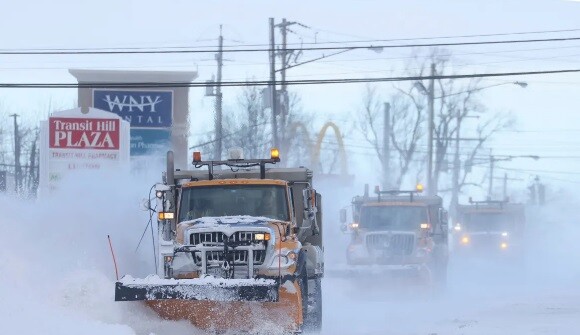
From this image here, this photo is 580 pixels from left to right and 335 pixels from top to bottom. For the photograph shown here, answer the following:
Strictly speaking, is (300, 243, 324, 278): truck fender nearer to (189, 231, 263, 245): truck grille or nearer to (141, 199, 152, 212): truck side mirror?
(189, 231, 263, 245): truck grille

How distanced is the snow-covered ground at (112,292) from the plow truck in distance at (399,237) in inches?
19.8

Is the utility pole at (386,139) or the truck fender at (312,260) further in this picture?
the utility pole at (386,139)

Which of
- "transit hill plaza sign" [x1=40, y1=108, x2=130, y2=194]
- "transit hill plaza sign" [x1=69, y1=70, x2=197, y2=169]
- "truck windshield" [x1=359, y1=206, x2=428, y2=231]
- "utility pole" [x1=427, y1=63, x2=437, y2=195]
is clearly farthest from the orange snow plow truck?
"utility pole" [x1=427, y1=63, x2=437, y2=195]

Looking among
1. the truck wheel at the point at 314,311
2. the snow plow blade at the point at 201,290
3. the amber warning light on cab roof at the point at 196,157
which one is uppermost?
the amber warning light on cab roof at the point at 196,157

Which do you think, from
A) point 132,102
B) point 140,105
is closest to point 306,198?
point 140,105

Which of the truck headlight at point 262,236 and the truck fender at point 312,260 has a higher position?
the truck headlight at point 262,236

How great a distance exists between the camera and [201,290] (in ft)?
51.5

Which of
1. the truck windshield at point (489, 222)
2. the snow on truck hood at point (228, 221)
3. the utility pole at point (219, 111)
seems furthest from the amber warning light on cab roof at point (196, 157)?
the utility pole at point (219, 111)

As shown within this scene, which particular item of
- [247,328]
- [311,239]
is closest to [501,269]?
[311,239]

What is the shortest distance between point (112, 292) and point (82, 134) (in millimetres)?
24263

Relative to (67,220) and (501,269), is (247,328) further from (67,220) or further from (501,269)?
(501,269)

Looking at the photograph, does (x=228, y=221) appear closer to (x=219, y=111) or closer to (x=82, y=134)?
(x=82, y=134)

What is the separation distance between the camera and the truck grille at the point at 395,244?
2931 cm

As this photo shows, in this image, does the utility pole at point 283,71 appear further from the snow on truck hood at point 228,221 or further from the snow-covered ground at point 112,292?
the snow on truck hood at point 228,221
